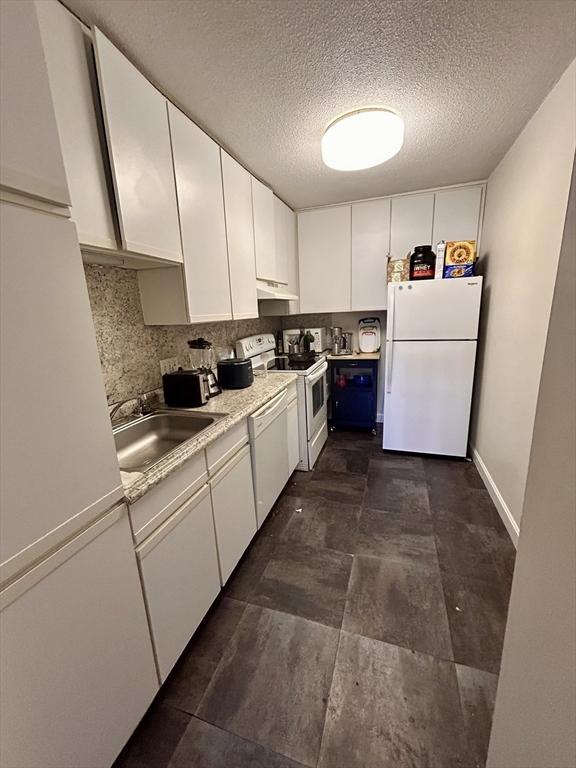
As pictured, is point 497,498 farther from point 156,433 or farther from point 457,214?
point 457,214

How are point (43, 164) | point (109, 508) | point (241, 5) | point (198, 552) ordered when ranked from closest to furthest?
point (43, 164) < point (109, 508) < point (241, 5) < point (198, 552)

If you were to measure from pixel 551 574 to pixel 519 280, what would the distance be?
1946mm

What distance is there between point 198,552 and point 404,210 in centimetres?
318

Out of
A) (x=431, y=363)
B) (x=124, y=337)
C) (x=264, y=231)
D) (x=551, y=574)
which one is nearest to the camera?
(x=551, y=574)

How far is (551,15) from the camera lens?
1125 millimetres

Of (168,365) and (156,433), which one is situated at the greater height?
(168,365)

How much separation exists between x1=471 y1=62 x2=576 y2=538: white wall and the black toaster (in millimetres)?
1821

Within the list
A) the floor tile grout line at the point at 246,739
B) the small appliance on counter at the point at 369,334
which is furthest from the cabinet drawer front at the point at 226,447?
the small appliance on counter at the point at 369,334

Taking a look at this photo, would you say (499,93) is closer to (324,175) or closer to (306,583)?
(324,175)

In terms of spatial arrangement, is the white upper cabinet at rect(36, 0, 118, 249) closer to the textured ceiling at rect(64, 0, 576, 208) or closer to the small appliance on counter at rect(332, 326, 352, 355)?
the textured ceiling at rect(64, 0, 576, 208)

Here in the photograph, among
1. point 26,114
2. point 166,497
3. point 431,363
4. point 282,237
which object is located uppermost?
point 282,237

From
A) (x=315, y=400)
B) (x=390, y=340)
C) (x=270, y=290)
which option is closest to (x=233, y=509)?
(x=315, y=400)

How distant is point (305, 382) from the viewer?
2.60m

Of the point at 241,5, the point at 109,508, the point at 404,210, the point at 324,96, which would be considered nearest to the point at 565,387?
the point at 109,508
